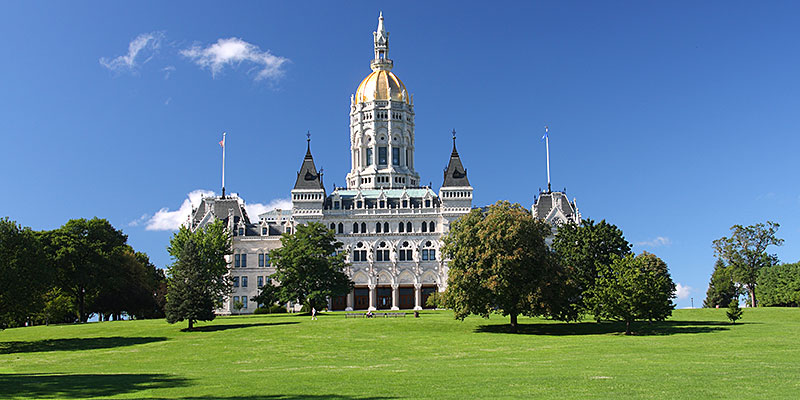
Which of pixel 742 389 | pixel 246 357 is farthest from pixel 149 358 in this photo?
pixel 742 389

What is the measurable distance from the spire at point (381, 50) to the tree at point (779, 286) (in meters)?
71.8

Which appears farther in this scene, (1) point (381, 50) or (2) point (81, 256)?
(1) point (381, 50)

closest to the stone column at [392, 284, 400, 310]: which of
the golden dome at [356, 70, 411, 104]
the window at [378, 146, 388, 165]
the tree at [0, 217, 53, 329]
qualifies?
the window at [378, 146, 388, 165]

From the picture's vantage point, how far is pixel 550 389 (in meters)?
27.0

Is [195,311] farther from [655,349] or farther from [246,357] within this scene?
[655,349]

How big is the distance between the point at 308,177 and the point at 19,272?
53.3 meters

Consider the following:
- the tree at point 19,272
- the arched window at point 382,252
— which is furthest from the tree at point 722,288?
the tree at point 19,272

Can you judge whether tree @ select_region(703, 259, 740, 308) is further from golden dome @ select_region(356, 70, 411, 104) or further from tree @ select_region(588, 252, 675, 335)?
golden dome @ select_region(356, 70, 411, 104)

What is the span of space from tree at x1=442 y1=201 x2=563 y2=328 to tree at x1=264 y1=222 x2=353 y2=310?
24.9 m

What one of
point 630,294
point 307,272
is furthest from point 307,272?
point 630,294

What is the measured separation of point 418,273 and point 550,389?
268 feet

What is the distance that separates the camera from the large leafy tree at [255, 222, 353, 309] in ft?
285

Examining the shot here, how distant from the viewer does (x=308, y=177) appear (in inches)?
4397

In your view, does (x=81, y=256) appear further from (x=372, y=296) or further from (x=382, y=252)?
(x=382, y=252)
